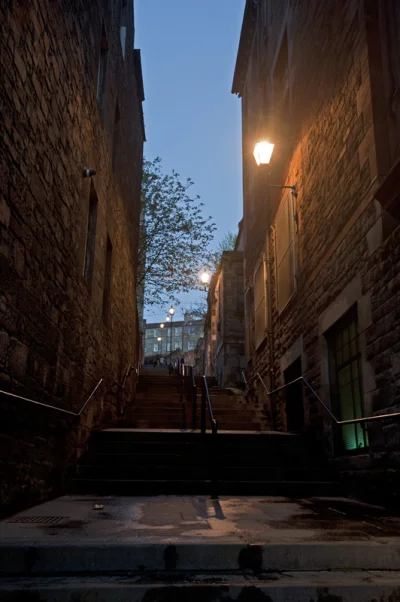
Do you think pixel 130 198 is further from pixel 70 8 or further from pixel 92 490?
pixel 92 490

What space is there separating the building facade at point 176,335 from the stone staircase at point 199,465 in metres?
57.2

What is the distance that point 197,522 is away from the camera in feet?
13.0

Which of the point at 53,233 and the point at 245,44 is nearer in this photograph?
the point at 53,233

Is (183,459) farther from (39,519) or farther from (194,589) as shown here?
(194,589)

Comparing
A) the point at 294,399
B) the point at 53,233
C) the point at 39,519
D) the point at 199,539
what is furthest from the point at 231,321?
the point at 199,539

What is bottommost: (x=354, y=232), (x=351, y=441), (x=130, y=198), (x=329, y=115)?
(x=351, y=441)

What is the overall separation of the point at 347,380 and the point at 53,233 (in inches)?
153

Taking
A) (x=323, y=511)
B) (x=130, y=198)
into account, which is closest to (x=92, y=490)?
(x=323, y=511)

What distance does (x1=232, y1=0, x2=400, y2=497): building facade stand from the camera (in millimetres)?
5148

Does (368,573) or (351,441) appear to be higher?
(351,441)

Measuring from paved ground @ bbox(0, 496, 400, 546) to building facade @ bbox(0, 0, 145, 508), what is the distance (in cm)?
51

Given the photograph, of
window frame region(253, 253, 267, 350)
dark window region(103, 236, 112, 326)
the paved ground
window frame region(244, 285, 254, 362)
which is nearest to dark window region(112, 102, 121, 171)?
dark window region(103, 236, 112, 326)

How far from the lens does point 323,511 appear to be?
4.71 m

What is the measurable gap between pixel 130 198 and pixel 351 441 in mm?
8904
